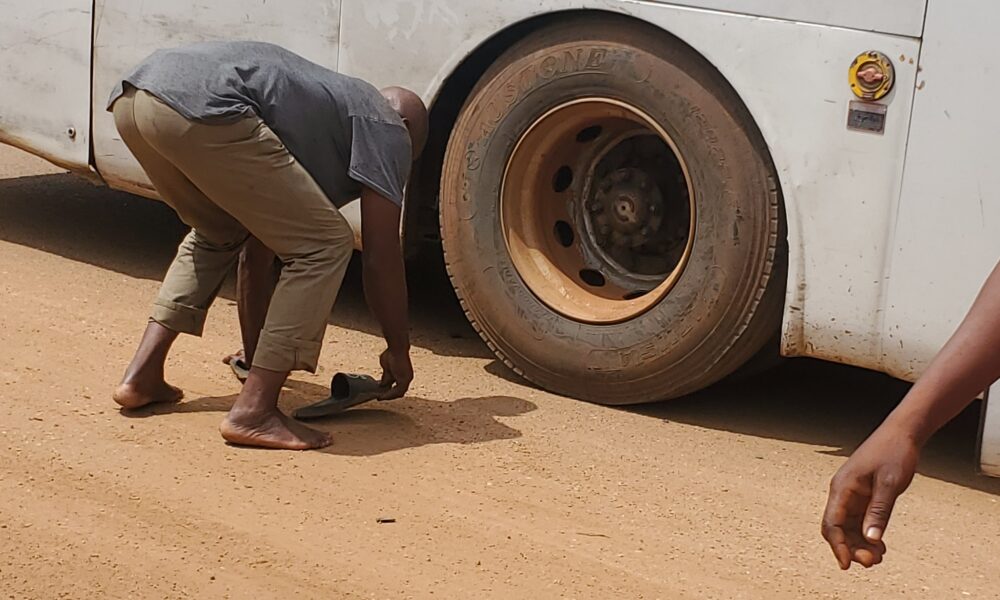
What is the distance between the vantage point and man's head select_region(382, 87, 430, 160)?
184 inches

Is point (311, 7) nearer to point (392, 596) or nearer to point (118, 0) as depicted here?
point (118, 0)

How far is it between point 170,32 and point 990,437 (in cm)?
299

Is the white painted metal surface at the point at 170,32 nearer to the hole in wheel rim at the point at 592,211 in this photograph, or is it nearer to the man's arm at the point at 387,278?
the hole in wheel rim at the point at 592,211

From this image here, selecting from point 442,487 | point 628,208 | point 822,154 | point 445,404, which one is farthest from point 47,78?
point 822,154

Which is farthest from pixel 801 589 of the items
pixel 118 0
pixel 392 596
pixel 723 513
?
pixel 118 0

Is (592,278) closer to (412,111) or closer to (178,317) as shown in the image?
(412,111)

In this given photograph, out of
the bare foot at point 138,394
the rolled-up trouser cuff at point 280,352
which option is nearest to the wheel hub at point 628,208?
the rolled-up trouser cuff at point 280,352

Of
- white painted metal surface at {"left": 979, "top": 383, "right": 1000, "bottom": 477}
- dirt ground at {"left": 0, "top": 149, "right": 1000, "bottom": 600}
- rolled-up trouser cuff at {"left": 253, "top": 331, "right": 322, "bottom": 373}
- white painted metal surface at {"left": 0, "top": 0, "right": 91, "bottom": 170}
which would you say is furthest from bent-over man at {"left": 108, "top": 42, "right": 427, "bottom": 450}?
white painted metal surface at {"left": 979, "top": 383, "right": 1000, "bottom": 477}

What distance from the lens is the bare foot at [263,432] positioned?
4.33 metres

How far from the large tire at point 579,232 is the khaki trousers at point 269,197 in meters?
0.77

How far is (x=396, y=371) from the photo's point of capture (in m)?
4.59

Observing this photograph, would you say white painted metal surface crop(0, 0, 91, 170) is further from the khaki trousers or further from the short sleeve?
the short sleeve

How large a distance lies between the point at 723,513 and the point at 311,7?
2203mm

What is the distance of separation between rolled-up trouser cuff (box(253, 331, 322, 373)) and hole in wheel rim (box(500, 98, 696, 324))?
37.4 inches
